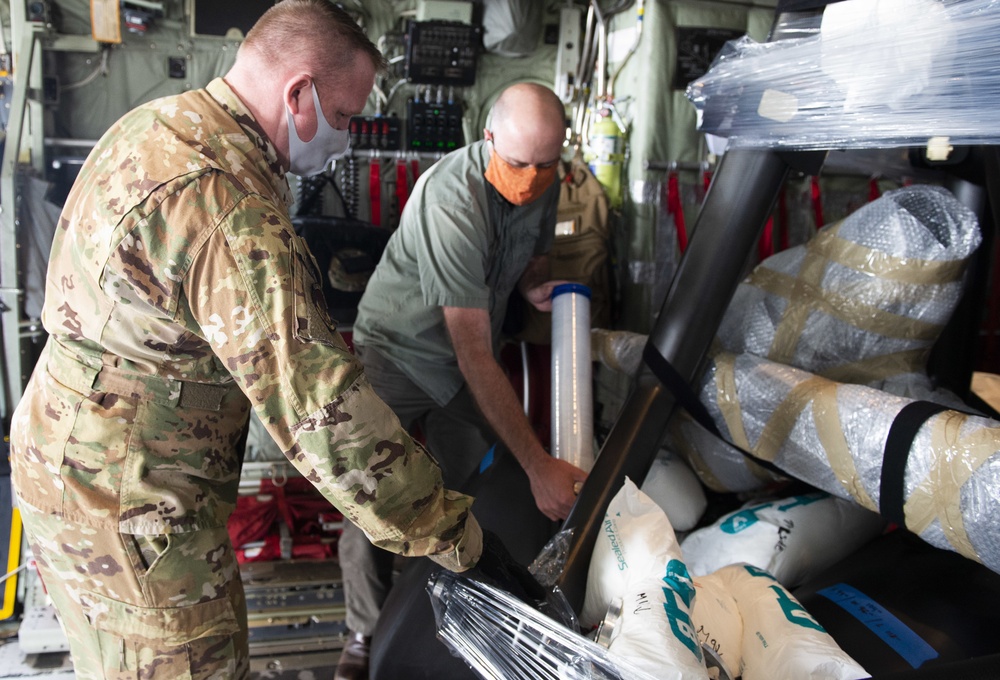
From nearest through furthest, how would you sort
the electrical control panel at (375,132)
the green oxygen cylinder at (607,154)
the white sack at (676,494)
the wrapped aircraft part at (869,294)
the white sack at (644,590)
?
1. the white sack at (644,590)
2. the wrapped aircraft part at (869,294)
3. the white sack at (676,494)
4. the green oxygen cylinder at (607,154)
5. the electrical control panel at (375,132)

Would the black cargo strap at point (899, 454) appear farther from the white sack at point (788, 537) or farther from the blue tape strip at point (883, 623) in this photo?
the white sack at point (788, 537)

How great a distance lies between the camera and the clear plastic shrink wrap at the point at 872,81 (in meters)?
1.29

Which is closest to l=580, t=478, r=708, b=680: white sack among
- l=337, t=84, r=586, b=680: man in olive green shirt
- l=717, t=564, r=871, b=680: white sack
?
l=717, t=564, r=871, b=680: white sack

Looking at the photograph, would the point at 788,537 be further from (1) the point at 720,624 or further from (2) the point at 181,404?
(2) the point at 181,404

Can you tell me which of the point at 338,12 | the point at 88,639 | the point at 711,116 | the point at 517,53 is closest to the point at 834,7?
the point at 711,116

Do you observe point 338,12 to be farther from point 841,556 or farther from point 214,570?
point 841,556

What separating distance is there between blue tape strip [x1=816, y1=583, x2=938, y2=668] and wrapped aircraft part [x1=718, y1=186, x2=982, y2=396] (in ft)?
1.84

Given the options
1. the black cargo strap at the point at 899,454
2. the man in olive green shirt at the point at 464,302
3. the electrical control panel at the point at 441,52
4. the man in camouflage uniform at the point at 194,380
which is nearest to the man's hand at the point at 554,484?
the man in olive green shirt at the point at 464,302

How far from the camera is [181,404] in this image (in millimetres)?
1396

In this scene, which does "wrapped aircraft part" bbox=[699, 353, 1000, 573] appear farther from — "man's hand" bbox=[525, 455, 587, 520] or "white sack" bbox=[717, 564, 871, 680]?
"man's hand" bbox=[525, 455, 587, 520]

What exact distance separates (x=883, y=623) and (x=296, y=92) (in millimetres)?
1590

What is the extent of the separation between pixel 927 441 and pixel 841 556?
65 centimetres

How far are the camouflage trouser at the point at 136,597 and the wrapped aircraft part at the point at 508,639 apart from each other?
0.44m

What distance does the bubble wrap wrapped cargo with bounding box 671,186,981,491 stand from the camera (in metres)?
1.77
